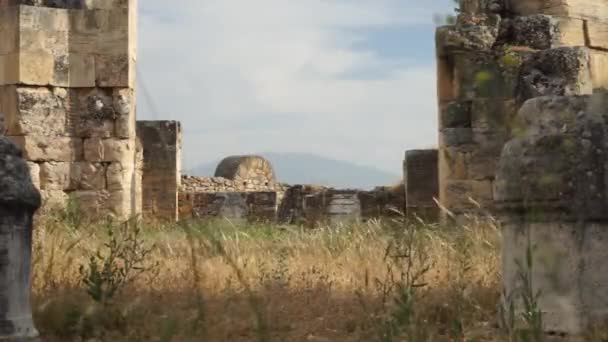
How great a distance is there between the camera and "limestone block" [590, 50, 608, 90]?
464 inches

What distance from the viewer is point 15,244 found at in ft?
16.8

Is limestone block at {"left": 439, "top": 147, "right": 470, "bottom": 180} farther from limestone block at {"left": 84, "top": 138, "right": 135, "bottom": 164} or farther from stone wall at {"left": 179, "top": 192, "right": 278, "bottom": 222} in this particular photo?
limestone block at {"left": 84, "top": 138, "right": 135, "bottom": 164}

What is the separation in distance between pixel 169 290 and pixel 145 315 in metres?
0.97

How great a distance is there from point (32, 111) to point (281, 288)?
22.2 feet

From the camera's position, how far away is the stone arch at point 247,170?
20.7m

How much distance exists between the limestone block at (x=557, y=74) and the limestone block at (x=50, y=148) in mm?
5812

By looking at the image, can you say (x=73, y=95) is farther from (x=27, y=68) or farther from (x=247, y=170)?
(x=247, y=170)


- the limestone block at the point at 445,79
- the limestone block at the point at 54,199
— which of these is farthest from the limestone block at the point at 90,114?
the limestone block at the point at 445,79

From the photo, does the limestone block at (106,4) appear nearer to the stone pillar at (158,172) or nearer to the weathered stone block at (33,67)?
the weathered stone block at (33,67)

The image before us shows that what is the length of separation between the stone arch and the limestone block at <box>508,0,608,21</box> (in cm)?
838

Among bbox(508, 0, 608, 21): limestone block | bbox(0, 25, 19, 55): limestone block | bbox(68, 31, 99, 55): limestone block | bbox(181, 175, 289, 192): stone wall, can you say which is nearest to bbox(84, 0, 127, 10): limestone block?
bbox(68, 31, 99, 55): limestone block

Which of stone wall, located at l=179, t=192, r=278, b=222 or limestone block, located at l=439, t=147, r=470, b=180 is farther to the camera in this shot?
stone wall, located at l=179, t=192, r=278, b=222

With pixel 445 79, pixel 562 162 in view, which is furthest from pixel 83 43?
pixel 562 162

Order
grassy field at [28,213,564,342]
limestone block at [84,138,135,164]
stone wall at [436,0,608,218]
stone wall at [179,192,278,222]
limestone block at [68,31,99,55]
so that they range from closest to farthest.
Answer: grassy field at [28,213,564,342] < stone wall at [436,0,608,218] < limestone block at [84,138,135,164] < limestone block at [68,31,99,55] < stone wall at [179,192,278,222]
